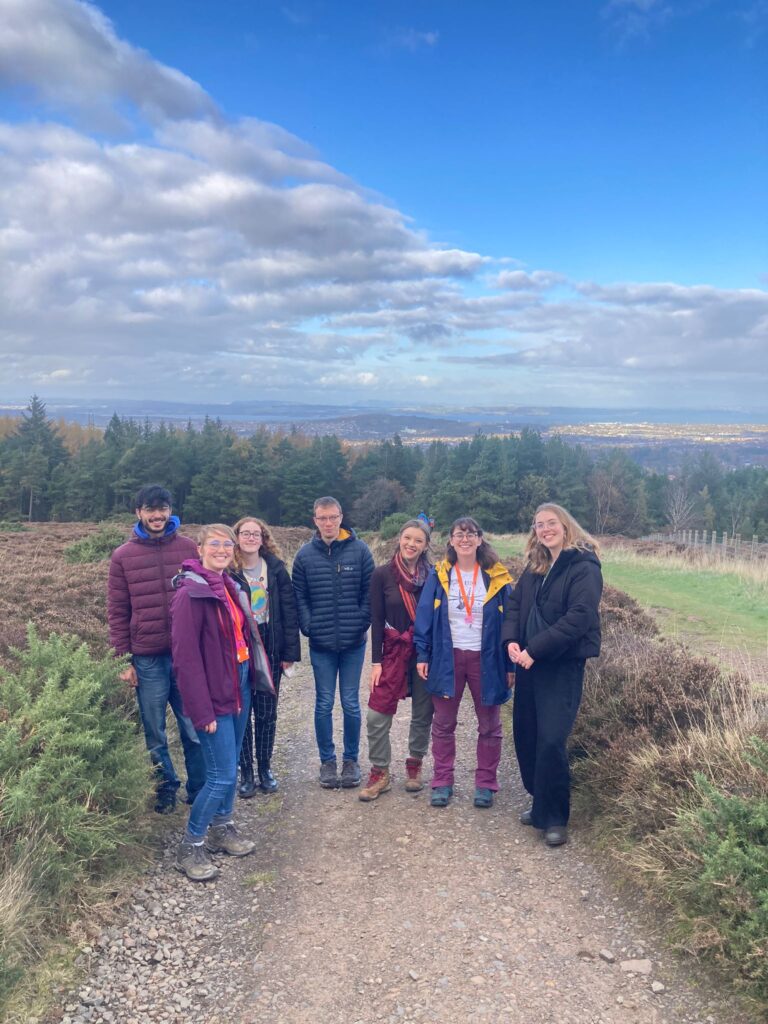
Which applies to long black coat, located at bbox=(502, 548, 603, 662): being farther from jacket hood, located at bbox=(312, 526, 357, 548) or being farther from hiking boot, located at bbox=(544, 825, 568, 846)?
jacket hood, located at bbox=(312, 526, 357, 548)

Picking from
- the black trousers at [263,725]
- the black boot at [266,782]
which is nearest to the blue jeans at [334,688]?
the black trousers at [263,725]

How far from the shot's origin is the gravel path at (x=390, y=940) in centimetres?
318

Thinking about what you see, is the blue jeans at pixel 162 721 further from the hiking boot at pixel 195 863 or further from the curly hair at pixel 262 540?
the curly hair at pixel 262 540

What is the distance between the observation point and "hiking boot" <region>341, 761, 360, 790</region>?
5.62m

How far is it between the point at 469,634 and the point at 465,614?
0.14m

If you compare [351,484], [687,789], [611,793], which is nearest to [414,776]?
[611,793]

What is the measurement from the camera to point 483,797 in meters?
5.15

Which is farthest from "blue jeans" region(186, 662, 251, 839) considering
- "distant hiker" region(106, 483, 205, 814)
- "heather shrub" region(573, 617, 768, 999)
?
"heather shrub" region(573, 617, 768, 999)

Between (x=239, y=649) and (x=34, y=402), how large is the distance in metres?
73.5

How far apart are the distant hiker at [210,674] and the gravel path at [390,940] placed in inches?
6.9

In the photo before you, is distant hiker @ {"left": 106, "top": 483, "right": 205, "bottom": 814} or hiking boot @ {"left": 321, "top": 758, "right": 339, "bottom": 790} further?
hiking boot @ {"left": 321, "top": 758, "right": 339, "bottom": 790}

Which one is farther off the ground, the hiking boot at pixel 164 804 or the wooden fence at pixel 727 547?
the hiking boot at pixel 164 804

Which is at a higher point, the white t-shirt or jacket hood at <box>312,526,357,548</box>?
jacket hood at <box>312,526,357,548</box>

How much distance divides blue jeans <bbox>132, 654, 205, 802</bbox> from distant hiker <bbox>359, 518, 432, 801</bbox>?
1307mm
